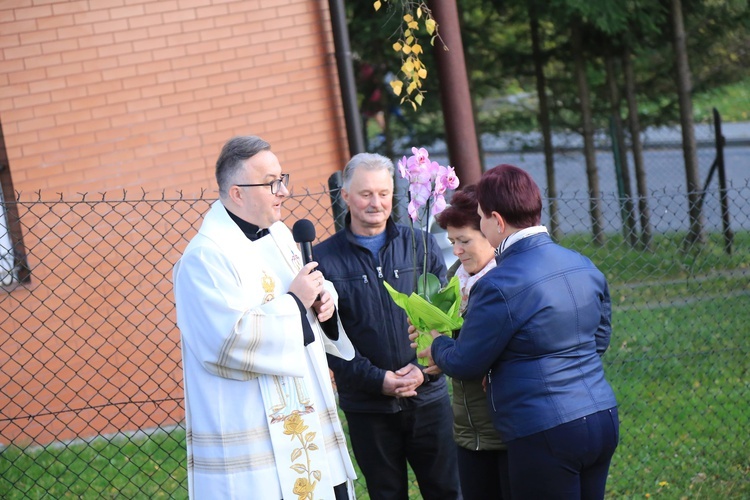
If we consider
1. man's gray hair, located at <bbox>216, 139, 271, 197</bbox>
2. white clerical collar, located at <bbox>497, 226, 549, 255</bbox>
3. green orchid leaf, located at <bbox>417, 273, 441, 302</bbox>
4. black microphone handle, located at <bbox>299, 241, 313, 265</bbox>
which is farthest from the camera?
green orchid leaf, located at <bbox>417, 273, 441, 302</bbox>

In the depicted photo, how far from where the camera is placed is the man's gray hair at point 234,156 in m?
3.70

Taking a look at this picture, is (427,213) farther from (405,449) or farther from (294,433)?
(405,449)

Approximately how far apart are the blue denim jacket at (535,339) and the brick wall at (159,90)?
4.19 metres

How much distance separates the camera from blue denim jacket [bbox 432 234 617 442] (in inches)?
137

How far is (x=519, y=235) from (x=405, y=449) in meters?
1.50

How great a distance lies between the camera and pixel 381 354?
446cm

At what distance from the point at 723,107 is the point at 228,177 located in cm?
2444

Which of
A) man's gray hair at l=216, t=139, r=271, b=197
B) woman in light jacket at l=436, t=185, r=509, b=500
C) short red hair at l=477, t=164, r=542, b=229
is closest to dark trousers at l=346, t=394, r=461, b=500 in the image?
woman in light jacket at l=436, t=185, r=509, b=500

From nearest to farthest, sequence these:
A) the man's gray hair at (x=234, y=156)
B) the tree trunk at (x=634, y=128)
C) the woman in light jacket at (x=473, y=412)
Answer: the man's gray hair at (x=234, y=156) → the woman in light jacket at (x=473, y=412) → the tree trunk at (x=634, y=128)

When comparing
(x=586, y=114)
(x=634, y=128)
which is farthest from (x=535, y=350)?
(x=586, y=114)

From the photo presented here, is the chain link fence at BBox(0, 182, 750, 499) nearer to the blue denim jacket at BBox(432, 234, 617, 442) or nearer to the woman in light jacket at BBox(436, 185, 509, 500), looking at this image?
the woman in light jacket at BBox(436, 185, 509, 500)

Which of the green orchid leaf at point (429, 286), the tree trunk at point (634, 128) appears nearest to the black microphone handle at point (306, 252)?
the green orchid leaf at point (429, 286)

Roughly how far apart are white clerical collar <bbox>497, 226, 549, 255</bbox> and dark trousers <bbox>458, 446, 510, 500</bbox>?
3.14 ft

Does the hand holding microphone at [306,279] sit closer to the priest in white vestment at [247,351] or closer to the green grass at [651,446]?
the priest in white vestment at [247,351]
